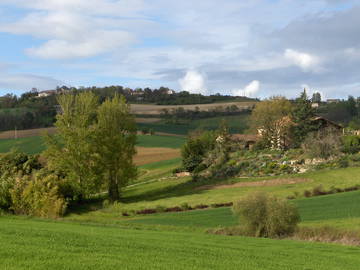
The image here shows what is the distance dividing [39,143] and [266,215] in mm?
82234

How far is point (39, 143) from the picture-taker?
10162 cm

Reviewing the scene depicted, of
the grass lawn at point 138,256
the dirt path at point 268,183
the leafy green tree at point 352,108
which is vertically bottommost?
the dirt path at point 268,183

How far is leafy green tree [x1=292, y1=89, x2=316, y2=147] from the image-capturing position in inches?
3071

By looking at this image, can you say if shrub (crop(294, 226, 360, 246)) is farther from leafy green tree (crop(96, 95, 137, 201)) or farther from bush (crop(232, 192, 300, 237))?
leafy green tree (crop(96, 95, 137, 201))

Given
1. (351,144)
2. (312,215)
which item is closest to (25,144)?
(351,144)

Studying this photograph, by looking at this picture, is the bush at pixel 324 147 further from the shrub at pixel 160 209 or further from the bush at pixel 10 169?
the bush at pixel 10 169

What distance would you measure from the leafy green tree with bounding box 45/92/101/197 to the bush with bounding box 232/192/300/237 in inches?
1208

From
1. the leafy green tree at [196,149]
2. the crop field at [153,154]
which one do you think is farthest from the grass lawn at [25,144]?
the leafy green tree at [196,149]

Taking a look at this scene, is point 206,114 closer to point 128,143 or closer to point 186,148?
point 186,148

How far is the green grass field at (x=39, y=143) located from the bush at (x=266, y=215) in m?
73.3

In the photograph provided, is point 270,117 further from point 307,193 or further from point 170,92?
point 170,92

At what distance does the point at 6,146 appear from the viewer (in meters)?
98.9

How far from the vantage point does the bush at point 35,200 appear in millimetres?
44500

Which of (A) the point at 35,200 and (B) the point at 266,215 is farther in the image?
(A) the point at 35,200
